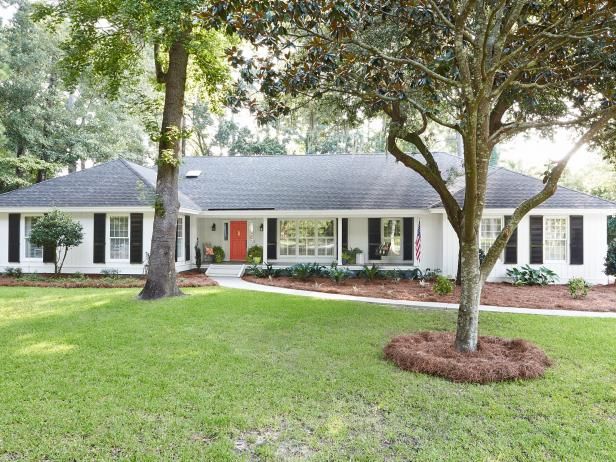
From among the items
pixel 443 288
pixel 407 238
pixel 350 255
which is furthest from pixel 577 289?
pixel 350 255

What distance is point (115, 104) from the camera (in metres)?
27.0

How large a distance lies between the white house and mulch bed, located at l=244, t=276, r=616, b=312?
5.38 ft

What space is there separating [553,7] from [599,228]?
11.0m

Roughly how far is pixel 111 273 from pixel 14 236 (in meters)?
4.13

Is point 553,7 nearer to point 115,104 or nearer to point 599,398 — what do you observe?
point 599,398

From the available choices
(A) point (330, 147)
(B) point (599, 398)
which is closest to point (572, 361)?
(B) point (599, 398)

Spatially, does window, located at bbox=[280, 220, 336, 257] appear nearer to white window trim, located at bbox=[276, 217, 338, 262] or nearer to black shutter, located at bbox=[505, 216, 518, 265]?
white window trim, located at bbox=[276, 217, 338, 262]

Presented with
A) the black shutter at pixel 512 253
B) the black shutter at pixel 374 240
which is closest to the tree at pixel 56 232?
the black shutter at pixel 374 240

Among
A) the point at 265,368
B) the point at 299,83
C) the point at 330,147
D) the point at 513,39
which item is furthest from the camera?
the point at 330,147

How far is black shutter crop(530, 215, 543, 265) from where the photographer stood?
49.6 ft

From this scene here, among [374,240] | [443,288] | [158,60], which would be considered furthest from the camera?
[374,240]

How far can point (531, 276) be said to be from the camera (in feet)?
47.9

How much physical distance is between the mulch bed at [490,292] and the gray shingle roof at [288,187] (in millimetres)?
3098

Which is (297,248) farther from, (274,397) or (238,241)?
(274,397)
